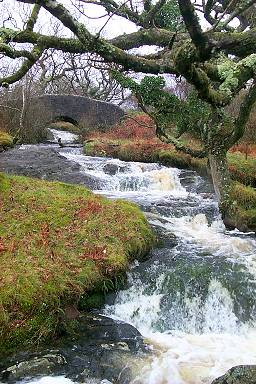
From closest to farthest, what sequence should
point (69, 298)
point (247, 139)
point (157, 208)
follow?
point (69, 298), point (157, 208), point (247, 139)

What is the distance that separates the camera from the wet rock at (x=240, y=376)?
4509 mm

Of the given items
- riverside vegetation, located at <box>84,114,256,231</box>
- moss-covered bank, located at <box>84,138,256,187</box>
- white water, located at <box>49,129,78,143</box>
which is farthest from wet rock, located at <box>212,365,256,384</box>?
white water, located at <box>49,129,78,143</box>

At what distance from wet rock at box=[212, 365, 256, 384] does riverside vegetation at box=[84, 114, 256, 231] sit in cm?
504

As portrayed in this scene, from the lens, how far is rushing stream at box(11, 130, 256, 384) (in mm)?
5715

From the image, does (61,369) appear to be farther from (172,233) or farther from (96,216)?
(172,233)

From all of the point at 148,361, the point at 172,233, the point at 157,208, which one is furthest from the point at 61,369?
the point at 157,208

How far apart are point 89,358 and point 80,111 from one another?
69.8 feet

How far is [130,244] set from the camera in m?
7.83

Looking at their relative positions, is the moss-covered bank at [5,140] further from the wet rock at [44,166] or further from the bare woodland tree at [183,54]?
the bare woodland tree at [183,54]

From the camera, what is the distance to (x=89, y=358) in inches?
221

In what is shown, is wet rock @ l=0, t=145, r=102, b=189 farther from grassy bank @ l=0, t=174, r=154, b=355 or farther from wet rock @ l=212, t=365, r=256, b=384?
wet rock @ l=212, t=365, r=256, b=384

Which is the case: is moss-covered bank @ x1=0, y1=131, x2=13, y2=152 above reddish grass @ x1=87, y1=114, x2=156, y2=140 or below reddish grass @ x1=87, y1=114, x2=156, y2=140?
below

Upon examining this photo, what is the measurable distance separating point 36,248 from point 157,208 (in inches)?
178

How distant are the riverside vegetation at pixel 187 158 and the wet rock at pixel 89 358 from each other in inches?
174
